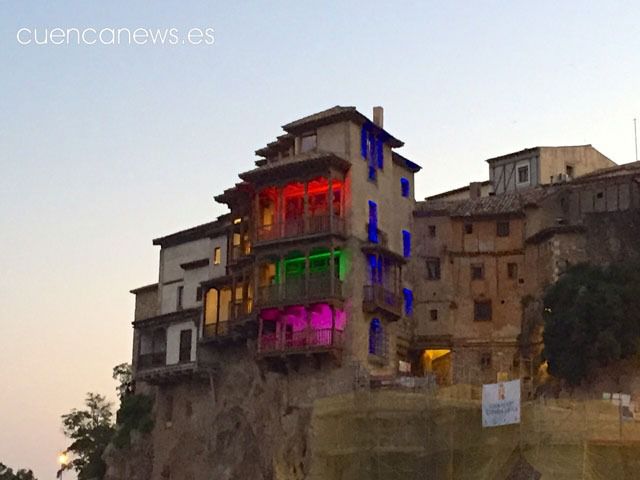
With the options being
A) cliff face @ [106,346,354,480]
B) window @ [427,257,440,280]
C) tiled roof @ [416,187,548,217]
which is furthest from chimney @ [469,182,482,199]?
cliff face @ [106,346,354,480]

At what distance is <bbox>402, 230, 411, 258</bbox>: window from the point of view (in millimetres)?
66812

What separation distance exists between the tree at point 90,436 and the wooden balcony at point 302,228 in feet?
80.4

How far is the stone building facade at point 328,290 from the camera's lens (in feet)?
195

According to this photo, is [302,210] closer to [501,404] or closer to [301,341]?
[301,341]

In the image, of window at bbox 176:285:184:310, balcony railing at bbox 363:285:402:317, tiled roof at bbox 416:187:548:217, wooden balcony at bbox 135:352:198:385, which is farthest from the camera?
window at bbox 176:285:184:310

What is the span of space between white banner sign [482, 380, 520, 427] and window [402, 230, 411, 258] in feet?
71.8

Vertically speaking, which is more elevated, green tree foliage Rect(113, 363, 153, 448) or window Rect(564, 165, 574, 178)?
window Rect(564, 165, 574, 178)

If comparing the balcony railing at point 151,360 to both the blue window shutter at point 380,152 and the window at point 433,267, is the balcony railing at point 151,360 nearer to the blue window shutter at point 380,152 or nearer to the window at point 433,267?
the window at point 433,267

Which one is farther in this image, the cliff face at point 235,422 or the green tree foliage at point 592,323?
the cliff face at point 235,422

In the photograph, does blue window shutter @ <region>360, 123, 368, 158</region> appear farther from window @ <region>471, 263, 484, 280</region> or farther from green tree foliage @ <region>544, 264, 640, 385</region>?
green tree foliage @ <region>544, 264, 640, 385</region>

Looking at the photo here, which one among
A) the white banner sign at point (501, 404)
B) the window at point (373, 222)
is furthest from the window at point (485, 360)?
the white banner sign at point (501, 404)

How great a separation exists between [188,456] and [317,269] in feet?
52.2

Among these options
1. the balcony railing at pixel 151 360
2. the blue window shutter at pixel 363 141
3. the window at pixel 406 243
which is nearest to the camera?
the blue window shutter at pixel 363 141

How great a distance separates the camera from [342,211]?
200ft
